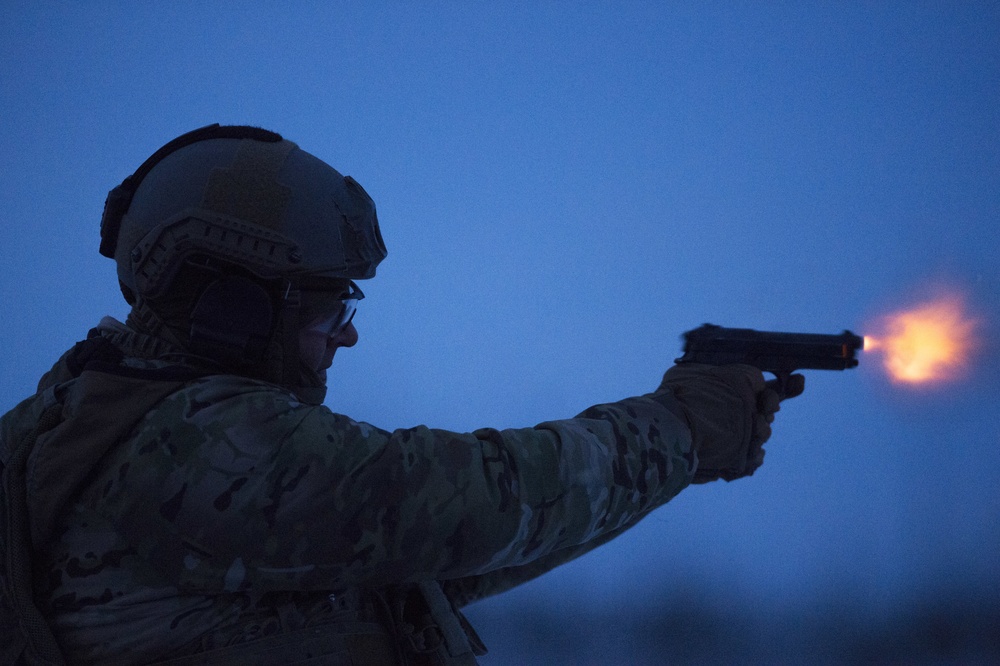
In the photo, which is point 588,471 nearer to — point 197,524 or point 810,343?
point 197,524

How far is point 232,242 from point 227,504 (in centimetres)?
64

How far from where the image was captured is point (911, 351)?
376 centimetres

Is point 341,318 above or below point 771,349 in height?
below

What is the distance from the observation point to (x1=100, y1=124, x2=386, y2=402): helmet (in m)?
1.76

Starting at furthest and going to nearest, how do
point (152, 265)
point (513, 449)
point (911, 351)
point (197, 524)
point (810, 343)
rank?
point (911, 351), point (810, 343), point (152, 265), point (513, 449), point (197, 524)

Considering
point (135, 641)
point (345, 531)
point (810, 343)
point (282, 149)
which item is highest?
point (810, 343)

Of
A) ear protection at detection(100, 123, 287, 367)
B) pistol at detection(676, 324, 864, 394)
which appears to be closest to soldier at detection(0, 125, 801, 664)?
ear protection at detection(100, 123, 287, 367)

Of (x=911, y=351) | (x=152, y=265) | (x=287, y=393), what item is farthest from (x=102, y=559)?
(x=911, y=351)

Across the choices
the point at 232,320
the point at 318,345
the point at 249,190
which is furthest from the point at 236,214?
the point at 318,345

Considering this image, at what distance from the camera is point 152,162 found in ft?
6.57

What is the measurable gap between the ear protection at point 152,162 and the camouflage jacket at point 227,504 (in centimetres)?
A: 52

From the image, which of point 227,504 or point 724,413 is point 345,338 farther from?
point 724,413

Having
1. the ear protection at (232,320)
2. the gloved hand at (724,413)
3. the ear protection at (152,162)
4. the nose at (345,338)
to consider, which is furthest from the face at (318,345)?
the gloved hand at (724,413)

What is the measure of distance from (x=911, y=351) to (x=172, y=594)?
3.52 meters
